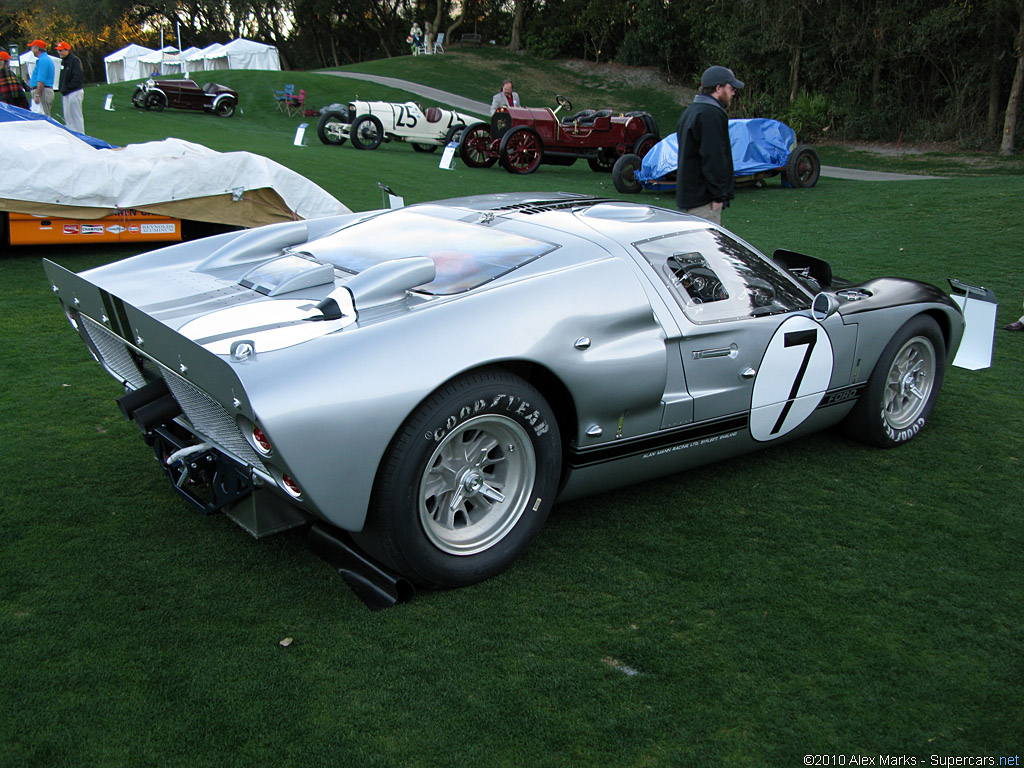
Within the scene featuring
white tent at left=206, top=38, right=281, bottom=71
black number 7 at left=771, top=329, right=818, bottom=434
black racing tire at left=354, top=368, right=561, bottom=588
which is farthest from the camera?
white tent at left=206, top=38, right=281, bottom=71

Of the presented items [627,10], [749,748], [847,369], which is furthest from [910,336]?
[627,10]

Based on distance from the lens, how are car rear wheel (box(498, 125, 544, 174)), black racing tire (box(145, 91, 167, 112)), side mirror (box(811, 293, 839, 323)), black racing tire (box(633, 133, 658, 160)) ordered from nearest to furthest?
1. side mirror (box(811, 293, 839, 323))
2. car rear wheel (box(498, 125, 544, 174))
3. black racing tire (box(633, 133, 658, 160))
4. black racing tire (box(145, 91, 167, 112))

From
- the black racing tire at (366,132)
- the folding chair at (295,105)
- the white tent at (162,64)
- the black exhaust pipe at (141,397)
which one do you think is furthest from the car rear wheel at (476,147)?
the white tent at (162,64)

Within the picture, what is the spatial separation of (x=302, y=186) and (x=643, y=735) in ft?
22.6

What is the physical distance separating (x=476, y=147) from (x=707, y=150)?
1078cm

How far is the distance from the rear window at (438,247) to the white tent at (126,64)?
39.7 metres

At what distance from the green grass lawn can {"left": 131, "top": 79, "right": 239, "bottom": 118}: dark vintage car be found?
22277 millimetres

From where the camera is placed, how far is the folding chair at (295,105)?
25.2m

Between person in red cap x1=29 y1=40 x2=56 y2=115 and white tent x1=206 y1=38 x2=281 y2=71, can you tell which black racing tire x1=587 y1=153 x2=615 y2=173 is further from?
white tent x1=206 y1=38 x2=281 y2=71

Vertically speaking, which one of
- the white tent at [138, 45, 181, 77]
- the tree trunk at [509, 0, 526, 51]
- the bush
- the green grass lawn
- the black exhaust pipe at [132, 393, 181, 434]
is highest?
the tree trunk at [509, 0, 526, 51]

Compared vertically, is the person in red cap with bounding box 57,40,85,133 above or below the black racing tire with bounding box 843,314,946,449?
above

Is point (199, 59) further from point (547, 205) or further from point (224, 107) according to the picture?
point (547, 205)

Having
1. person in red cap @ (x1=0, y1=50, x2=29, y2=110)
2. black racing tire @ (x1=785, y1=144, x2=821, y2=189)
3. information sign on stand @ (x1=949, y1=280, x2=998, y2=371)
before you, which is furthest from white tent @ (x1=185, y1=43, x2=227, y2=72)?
information sign on stand @ (x1=949, y1=280, x2=998, y2=371)

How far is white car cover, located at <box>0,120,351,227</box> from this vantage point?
21.8 feet
